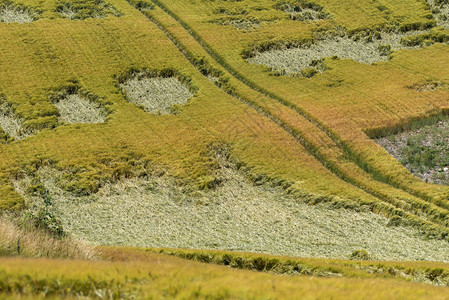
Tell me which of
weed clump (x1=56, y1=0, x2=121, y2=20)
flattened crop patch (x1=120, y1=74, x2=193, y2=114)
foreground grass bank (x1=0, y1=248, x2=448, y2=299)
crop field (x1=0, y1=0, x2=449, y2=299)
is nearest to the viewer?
foreground grass bank (x1=0, y1=248, x2=448, y2=299)

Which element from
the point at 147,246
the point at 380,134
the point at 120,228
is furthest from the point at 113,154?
the point at 380,134

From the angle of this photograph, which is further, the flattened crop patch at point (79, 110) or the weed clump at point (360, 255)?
the flattened crop patch at point (79, 110)

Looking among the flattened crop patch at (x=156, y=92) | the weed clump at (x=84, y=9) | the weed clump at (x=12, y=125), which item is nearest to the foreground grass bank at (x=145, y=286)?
the weed clump at (x=12, y=125)

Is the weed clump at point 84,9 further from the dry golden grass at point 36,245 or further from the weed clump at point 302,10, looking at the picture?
the dry golden grass at point 36,245

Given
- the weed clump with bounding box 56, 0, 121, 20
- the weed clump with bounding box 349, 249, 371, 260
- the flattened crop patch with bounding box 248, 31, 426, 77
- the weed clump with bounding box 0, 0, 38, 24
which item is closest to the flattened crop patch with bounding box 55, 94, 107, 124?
the flattened crop patch with bounding box 248, 31, 426, 77

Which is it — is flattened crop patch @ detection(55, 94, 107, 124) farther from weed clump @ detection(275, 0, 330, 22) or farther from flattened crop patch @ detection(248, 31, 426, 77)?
weed clump @ detection(275, 0, 330, 22)

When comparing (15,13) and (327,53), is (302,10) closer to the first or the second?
(327,53)

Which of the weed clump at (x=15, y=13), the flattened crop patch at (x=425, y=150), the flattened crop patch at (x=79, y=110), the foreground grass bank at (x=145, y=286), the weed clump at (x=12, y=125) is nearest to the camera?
the foreground grass bank at (x=145, y=286)
